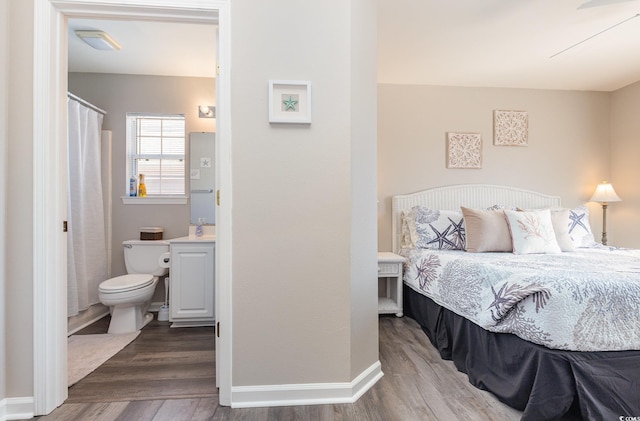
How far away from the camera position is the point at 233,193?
1734 mm

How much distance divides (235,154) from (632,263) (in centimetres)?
277

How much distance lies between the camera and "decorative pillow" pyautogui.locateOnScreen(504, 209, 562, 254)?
2.81m

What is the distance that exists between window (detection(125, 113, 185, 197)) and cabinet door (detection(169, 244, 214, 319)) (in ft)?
2.87

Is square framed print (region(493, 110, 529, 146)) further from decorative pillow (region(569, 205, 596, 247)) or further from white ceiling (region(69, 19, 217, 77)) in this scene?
white ceiling (region(69, 19, 217, 77))

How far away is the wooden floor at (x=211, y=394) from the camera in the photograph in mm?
1627

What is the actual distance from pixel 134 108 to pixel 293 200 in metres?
2.65

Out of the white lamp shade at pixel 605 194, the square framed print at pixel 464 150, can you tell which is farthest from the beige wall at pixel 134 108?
the white lamp shade at pixel 605 194

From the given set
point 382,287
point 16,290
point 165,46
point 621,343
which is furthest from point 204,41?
point 621,343

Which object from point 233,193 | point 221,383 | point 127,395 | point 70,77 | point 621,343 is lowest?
point 127,395

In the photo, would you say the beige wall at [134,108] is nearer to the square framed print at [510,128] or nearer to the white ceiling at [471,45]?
the white ceiling at [471,45]

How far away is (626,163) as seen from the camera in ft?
12.5

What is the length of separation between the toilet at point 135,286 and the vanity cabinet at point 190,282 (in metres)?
0.22

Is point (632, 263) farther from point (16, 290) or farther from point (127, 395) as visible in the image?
point (16, 290)

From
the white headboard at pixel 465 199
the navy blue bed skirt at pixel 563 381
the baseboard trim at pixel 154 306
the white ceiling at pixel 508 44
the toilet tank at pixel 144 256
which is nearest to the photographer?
the navy blue bed skirt at pixel 563 381
